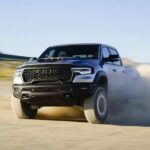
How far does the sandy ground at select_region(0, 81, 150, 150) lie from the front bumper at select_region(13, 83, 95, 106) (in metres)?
0.50

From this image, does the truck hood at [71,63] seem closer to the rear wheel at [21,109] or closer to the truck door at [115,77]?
the truck door at [115,77]

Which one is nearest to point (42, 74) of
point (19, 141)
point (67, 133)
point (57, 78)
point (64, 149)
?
point (57, 78)

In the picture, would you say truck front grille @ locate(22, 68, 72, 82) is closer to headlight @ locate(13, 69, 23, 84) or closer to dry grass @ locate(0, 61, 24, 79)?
headlight @ locate(13, 69, 23, 84)

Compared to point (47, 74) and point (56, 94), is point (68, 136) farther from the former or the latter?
point (47, 74)

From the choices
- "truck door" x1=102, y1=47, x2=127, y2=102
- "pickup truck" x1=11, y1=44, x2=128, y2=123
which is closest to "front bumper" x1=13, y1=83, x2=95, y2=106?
"pickup truck" x1=11, y1=44, x2=128, y2=123

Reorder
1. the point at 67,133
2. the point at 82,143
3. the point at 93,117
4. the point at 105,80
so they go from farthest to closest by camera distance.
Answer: the point at 105,80 < the point at 93,117 < the point at 67,133 < the point at 82,143

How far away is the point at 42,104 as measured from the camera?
34.4 ft

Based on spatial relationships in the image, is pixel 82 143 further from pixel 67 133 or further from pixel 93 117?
pixel 93 117

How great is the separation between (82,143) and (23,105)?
14.2 ft

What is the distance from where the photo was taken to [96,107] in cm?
1005

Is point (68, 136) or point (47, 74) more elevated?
point (47, 74)

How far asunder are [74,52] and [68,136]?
13.9ft

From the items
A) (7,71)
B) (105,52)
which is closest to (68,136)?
(105,52)

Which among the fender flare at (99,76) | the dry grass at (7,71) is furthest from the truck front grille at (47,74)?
the dry grass at (7,71)
